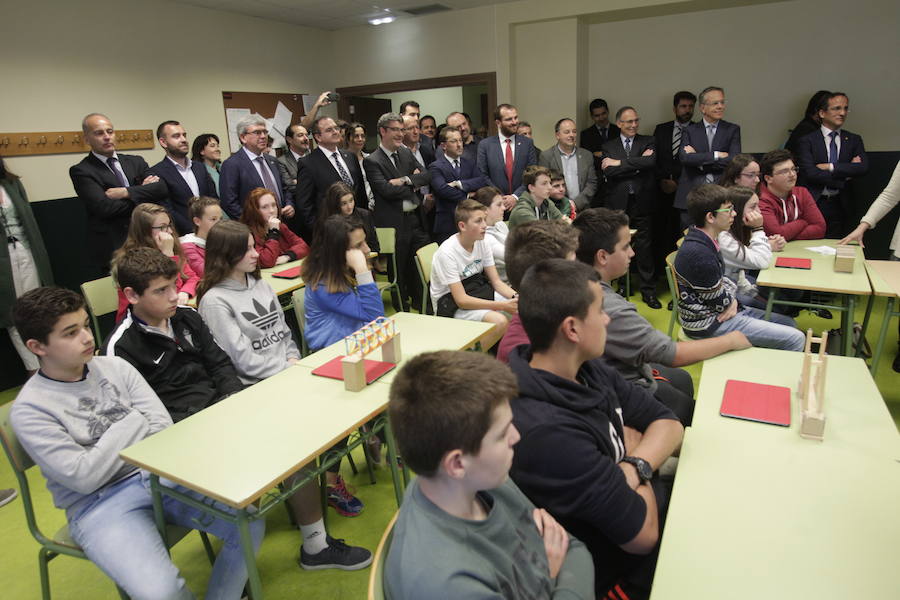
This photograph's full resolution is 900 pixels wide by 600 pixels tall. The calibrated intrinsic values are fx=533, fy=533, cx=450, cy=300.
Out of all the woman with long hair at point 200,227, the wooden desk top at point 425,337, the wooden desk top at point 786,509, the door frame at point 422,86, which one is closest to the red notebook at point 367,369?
the wooden desk top at point 425,337

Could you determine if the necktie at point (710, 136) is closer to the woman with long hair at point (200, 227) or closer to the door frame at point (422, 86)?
the door frame at point (422, 86)

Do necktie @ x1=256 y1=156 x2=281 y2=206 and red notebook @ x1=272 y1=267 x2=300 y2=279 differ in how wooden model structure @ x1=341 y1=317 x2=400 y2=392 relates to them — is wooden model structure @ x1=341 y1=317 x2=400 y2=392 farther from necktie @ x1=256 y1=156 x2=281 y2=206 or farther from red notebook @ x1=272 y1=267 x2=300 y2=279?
necktie @ x1=256 y1=156 x2=281 y2=206

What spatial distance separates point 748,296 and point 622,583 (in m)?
2.49

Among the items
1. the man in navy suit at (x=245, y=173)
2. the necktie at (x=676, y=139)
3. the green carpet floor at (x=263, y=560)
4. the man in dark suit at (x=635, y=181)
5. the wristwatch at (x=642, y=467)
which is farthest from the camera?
the necktie at (x=676, y=139)

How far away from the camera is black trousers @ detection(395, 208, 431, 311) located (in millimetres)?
4867

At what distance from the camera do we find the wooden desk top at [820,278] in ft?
8.90

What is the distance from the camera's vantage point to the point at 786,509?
47.0 inches

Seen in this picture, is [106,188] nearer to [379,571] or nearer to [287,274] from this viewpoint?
[287,274]

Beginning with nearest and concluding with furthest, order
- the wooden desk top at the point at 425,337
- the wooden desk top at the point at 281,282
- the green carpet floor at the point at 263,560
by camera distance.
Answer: the green carpet floor at the point at 263,560 < the wooden desk top at the point at 425,337 < the wooden desk top at the point at 281,282

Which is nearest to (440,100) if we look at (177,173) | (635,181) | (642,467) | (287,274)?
(635,181)

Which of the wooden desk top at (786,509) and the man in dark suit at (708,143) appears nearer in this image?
the wooden desk top at (786,509)

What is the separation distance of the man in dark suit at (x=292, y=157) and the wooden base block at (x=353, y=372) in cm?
310

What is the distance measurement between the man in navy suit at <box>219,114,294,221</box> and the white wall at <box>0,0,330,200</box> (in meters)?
1.37

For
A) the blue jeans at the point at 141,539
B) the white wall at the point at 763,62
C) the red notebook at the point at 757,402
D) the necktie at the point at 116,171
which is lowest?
the blue jeans at the point at 141,539
